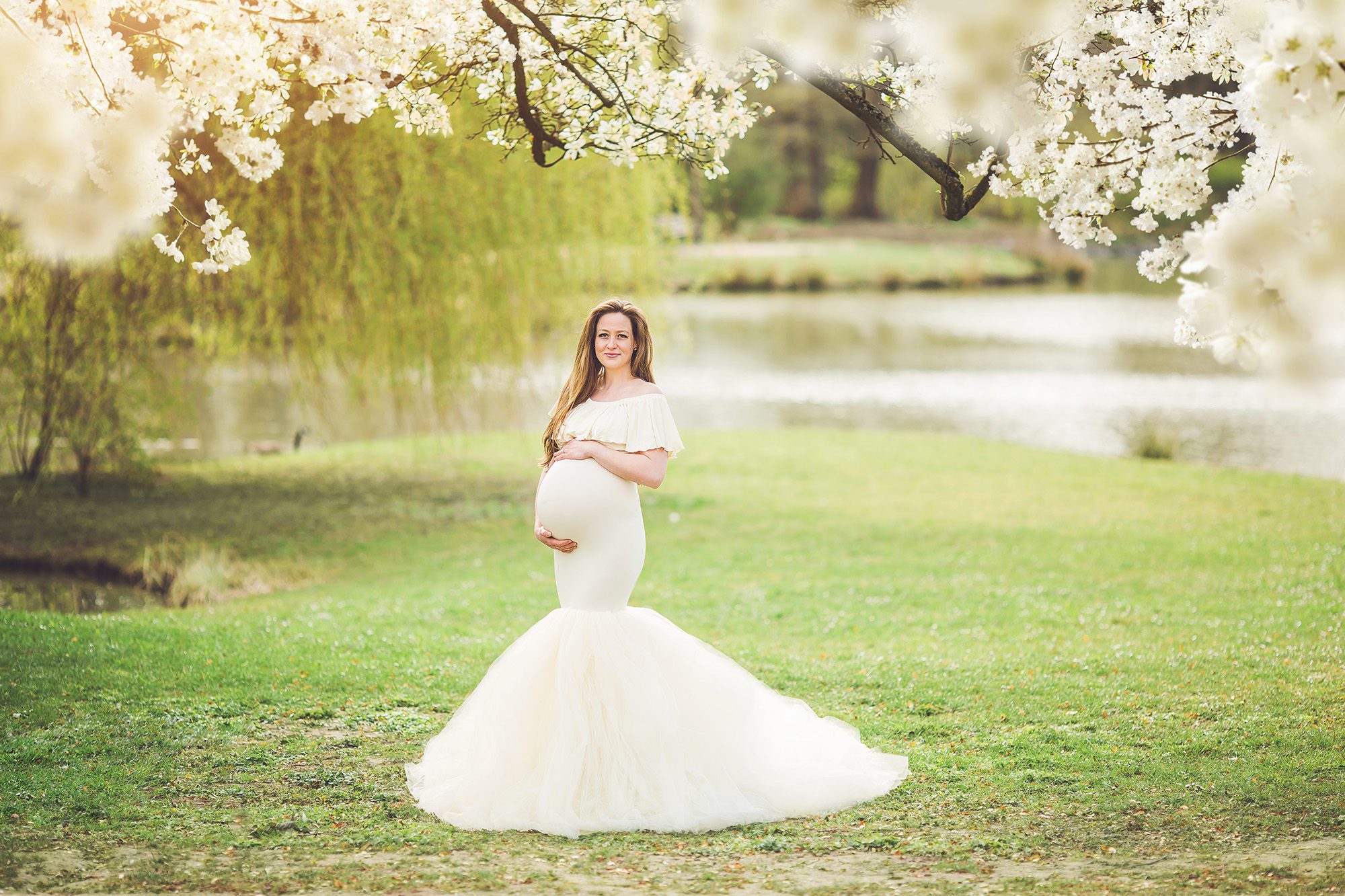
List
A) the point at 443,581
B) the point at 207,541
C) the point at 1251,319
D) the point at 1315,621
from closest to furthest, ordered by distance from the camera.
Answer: the point at 1251,319 → the point at 1315,621 → the point at 443,581 → the point at 207,541

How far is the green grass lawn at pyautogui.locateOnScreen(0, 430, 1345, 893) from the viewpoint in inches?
168

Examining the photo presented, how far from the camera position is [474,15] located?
19.8 feet

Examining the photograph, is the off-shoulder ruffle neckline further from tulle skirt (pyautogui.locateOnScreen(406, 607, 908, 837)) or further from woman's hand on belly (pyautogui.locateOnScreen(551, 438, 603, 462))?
tulle skirt (pyautogui.locateOnScreen(406, 607, 908, 837))

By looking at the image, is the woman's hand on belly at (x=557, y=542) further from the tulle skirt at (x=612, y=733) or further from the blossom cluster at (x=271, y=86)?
the blossom cluster at (x=271, y=86)

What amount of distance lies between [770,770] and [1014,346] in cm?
2753

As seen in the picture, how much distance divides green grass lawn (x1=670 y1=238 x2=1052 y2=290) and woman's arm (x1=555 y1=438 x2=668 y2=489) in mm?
38386

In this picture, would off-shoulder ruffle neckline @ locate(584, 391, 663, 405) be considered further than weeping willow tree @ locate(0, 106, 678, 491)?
No

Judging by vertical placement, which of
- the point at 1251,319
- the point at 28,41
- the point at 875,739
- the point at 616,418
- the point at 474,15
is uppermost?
the point at 474,15

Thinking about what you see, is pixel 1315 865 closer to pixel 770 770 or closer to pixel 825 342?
pixel 770 770

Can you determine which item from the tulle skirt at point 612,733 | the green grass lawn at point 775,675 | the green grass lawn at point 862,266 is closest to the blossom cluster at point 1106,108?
the green grass lawn at point 775,675

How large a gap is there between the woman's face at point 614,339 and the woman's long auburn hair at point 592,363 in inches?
0.7

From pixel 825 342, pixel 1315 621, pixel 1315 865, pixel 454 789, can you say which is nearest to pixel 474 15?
pixel 454 789

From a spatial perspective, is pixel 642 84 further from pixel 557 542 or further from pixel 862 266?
pixel 862 266

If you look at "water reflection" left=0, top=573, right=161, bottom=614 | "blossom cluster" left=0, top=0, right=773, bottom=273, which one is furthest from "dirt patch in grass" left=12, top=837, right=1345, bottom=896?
"water reflection" left=0, top=573, right=161, bottom=614
